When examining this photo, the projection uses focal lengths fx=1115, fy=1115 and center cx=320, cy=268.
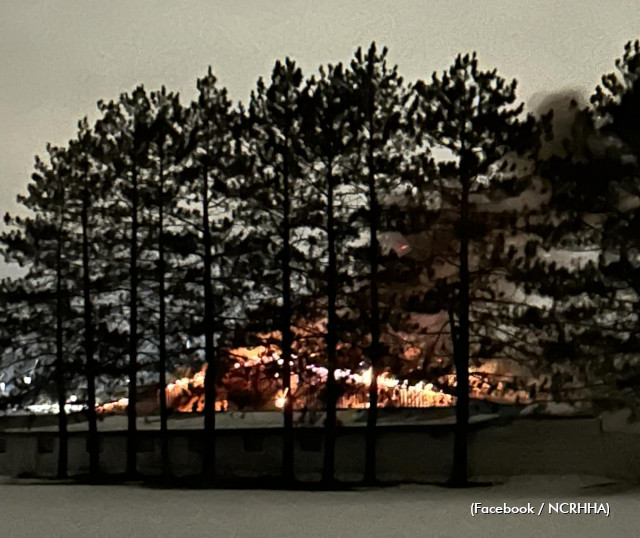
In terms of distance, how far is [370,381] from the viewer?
31.7 meters

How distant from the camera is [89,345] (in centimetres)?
3650

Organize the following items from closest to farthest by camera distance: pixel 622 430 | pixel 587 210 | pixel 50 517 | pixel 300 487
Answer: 1. pixel 50 517
2. pixel 587 210
3. pixel 300 487
4. pixel 622 430

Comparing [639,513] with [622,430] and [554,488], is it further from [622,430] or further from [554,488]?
[622,430]

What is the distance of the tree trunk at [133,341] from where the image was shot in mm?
35125

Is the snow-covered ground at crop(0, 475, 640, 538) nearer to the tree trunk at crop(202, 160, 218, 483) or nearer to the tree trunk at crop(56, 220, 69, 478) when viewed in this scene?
the tree trunk at crop(202, 160, 218, 483)

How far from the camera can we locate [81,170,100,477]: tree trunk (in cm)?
3612

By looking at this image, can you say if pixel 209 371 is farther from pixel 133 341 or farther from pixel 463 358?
pixel 463 358

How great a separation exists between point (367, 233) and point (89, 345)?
10.4 metres

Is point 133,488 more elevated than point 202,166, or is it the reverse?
point 202,166

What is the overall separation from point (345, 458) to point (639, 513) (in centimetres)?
1475

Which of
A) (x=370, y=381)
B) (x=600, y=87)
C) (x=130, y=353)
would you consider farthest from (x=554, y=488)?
(x=130, y=353)

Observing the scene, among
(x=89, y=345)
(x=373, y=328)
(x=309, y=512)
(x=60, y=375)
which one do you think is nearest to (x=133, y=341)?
(x=89, y=345)

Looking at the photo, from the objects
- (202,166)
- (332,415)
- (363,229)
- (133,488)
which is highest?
(202,166)

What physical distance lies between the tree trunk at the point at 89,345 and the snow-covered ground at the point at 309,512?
4608mm
